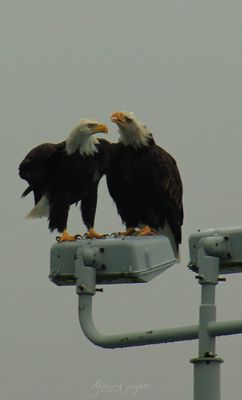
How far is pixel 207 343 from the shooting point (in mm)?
7109

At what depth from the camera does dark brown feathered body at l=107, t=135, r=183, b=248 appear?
566 inches

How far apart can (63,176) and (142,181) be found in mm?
976

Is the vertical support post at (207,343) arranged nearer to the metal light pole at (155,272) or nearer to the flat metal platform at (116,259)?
the metal light pole at (155,272)

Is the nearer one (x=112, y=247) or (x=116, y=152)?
(x=112, y=247)

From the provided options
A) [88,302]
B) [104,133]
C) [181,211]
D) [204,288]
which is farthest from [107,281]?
[181,211]

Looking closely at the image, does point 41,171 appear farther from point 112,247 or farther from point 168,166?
point 112,247

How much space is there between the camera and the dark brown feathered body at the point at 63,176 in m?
13.8

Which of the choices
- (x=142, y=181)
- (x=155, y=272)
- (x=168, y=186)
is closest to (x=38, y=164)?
(x=142, y=181)

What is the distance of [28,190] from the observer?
14594 mm

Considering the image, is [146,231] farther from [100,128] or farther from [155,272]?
[155,272]

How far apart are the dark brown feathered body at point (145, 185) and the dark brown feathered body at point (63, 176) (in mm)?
283

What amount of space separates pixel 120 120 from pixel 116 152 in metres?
0.36

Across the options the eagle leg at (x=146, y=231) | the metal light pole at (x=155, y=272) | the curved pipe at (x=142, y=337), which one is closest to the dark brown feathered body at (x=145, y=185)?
the eagle leg at (x=146, y=231)

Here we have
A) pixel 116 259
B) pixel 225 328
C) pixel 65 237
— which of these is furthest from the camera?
pixel 65 237
